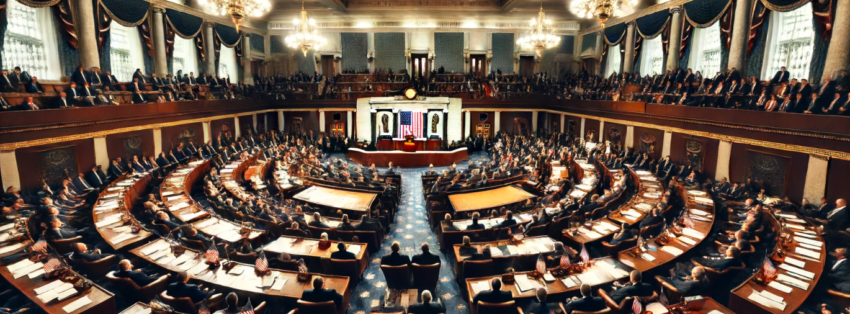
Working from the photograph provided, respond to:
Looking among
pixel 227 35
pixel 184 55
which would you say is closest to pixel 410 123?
pixel 227 35

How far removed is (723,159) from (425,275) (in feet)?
39.9

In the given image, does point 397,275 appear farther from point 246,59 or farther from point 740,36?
point 246,59

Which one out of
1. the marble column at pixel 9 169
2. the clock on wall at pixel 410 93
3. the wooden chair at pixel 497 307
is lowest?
the wooden chair at pixel 497 307

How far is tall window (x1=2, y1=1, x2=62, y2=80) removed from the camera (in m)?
13.7

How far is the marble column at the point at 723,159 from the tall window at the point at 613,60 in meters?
14.0

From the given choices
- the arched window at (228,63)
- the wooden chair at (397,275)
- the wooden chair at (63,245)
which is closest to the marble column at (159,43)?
the arched window at (228,63)

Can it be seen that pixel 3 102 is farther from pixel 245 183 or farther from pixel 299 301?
pixel 299 301

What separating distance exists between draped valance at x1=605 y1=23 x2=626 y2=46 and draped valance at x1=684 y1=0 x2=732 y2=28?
18.9 ft

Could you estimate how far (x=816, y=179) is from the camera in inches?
399

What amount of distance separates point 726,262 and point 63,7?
72.1ft

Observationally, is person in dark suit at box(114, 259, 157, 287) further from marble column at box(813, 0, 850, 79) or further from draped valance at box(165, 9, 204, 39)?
draped valance at box(165, 9, 204, 39)

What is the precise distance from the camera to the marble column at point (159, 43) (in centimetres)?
1984

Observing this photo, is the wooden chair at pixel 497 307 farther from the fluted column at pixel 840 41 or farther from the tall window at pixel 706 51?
the tall window at pixel 706 51

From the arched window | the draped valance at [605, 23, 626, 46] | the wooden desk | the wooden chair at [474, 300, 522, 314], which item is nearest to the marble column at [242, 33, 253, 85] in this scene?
the arched window
